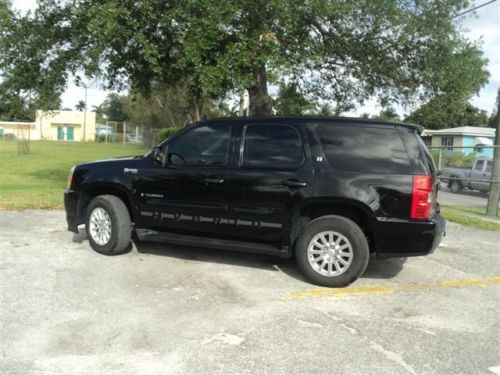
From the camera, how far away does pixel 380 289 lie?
565 cm

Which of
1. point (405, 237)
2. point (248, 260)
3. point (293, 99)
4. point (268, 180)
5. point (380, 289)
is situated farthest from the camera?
point (293, 99)

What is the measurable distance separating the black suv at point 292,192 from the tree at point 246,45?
3.35 meters

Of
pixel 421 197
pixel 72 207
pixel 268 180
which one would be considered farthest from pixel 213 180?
pixel 421 197

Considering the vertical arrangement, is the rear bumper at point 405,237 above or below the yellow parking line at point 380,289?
above

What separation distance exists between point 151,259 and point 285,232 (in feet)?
6.39

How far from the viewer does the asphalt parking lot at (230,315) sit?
12.4 ft

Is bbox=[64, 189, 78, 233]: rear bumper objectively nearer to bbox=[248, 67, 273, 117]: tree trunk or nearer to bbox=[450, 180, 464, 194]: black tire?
bbox=[248, 67, 273, 117]: tree trunk

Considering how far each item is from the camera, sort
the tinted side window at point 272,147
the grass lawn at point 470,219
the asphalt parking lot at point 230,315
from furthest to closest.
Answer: the grass lawn at point 470,219
the tinted side window at point 272,147
the asphalt parking lot at point 230,315

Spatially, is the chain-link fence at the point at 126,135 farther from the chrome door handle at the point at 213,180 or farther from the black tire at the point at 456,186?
the chrome door handle at the point at 213,180

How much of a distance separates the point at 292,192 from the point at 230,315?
5.43 feet

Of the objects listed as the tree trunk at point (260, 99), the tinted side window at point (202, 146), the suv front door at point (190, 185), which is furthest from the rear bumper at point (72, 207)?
the tree trunk at point (260, 99)

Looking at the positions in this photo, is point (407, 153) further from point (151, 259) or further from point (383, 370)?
point (151, 259)

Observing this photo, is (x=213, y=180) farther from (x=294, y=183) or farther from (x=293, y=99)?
(x=293, y=99)

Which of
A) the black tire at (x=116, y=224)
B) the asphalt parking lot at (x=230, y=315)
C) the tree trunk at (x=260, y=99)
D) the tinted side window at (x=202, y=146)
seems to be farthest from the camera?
the tree trunk at (x=260, y=99)
